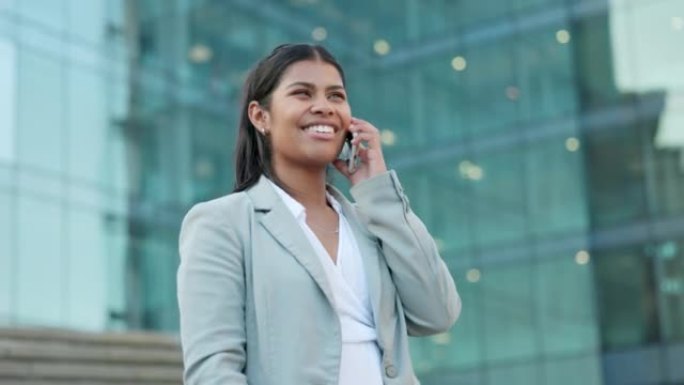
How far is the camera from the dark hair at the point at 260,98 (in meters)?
2.90

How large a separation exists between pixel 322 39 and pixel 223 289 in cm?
2080

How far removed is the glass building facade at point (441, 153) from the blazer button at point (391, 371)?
1647cm

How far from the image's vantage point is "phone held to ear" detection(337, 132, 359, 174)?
2.96m

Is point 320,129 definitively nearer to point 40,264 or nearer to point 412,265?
point 412,265

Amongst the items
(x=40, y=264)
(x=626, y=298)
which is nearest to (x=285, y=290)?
(x=626, y=298)

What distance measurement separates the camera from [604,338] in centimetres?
1936

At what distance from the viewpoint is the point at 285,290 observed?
2691mm

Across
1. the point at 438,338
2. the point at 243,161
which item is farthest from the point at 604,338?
the point at 243,161

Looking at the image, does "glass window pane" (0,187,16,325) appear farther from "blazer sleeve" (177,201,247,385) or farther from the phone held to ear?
"blazer sleeve" (177,201,247,385)

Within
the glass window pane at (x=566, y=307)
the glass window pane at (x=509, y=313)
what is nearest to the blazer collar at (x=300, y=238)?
the glass window pane at (x=566, y=307)

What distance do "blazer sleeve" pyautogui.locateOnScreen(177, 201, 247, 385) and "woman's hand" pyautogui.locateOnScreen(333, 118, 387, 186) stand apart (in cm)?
36

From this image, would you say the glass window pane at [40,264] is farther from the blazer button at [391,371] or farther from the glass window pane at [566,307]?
the blazer button at [391,371]

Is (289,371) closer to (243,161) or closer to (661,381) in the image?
(243,161)

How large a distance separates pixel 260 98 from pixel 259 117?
1.7 inches
